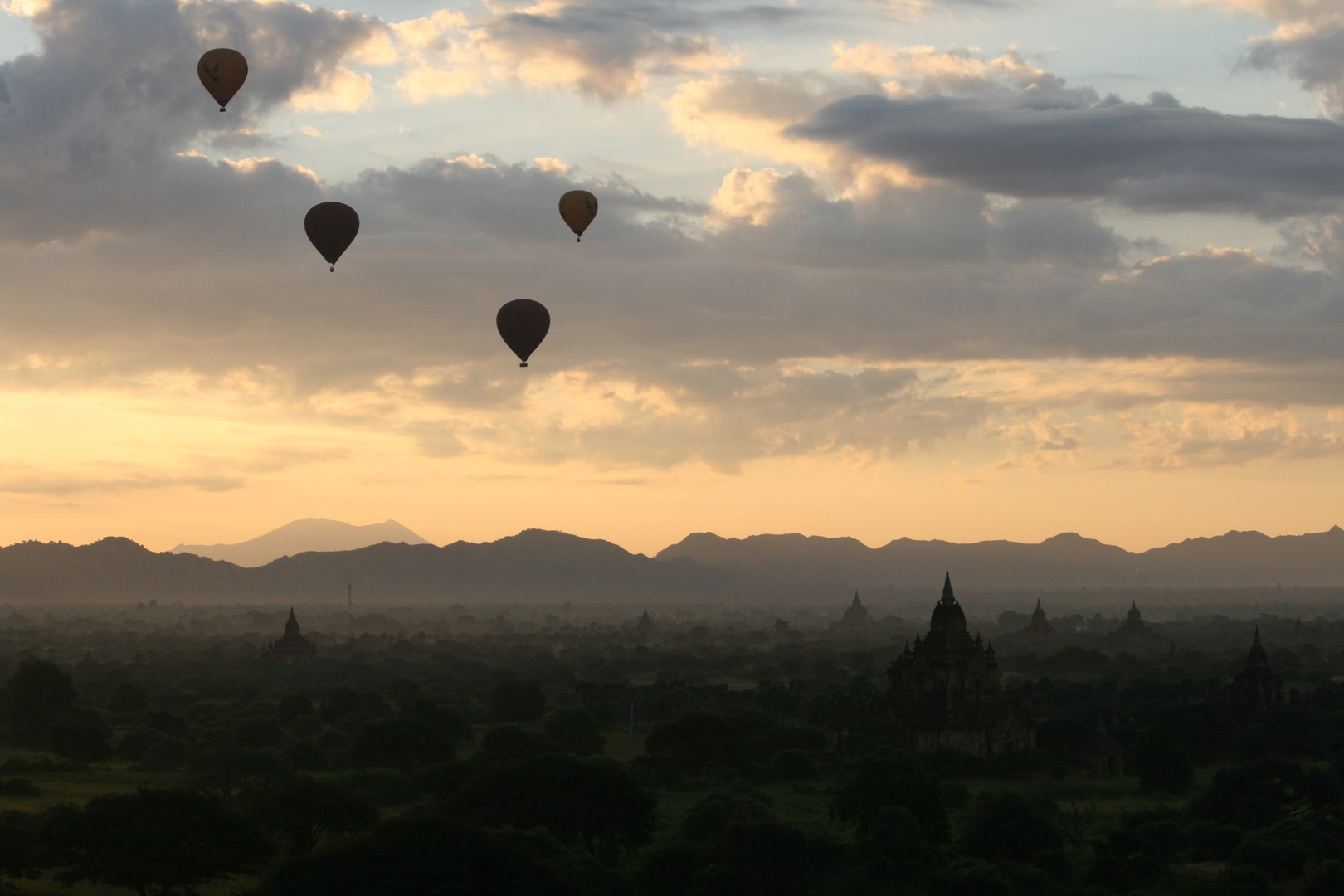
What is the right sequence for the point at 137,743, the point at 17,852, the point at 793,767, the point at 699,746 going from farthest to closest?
the point at 137,743 < the point at 699,746 < the point at 793,767 < the point at 17,852

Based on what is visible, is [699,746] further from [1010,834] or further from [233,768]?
[1010,834]

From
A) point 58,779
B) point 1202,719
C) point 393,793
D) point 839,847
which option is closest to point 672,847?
point 839,847

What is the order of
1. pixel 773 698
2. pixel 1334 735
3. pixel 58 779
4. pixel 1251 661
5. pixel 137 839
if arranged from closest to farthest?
1. pixel 137 839
2. pixel 58 779
3. pixel 1334 735
4. pixel 1251 661
5. pixel 773 698

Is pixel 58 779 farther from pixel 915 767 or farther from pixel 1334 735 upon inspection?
pixel 1334 735

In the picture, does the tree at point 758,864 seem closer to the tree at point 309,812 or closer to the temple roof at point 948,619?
the tree at point 309,812

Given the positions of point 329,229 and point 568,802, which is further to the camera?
point 329,229

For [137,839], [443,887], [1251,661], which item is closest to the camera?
[443,887]

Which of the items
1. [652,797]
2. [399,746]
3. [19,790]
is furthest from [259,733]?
[652,797]
